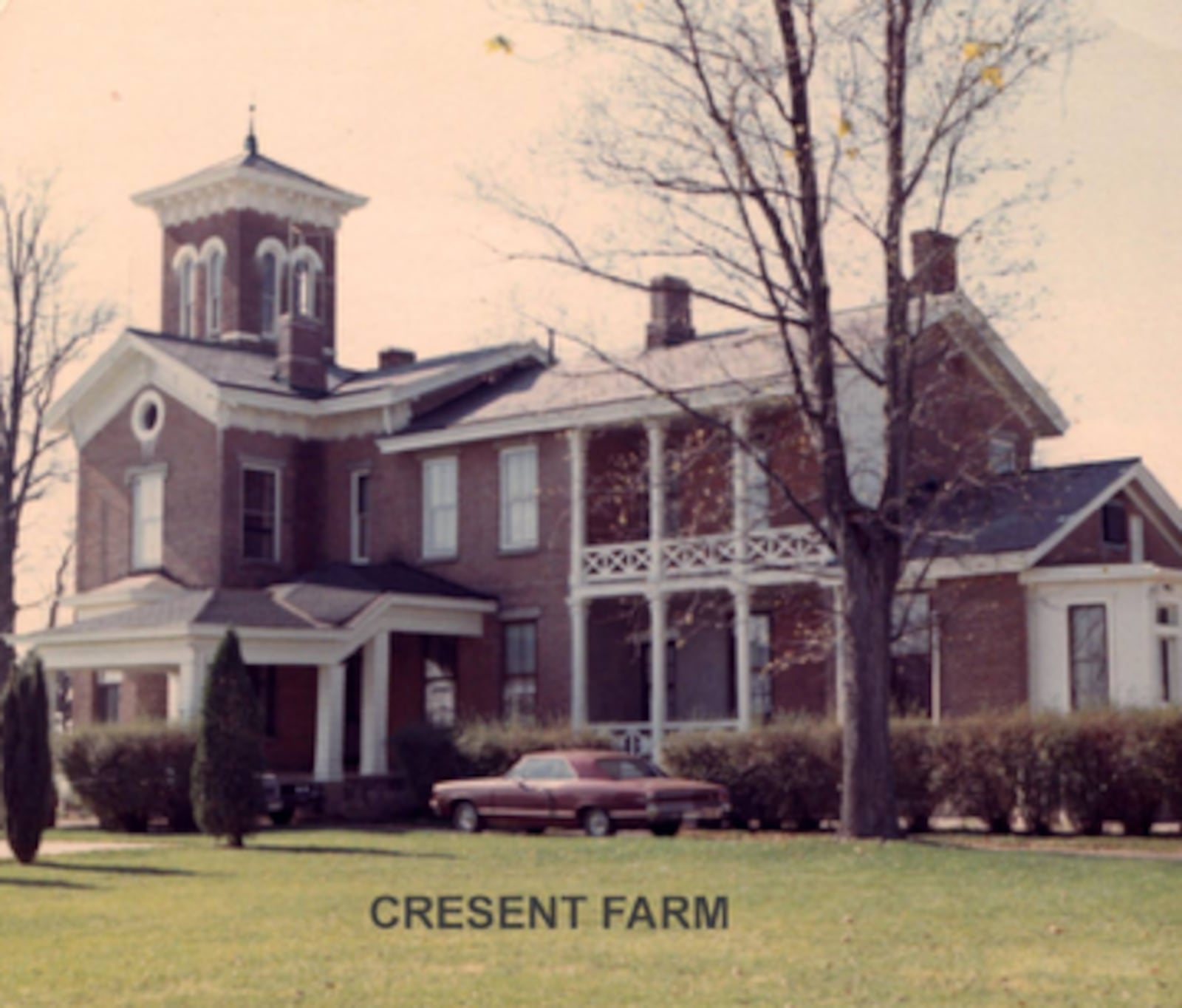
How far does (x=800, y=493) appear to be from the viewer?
99.1 ft

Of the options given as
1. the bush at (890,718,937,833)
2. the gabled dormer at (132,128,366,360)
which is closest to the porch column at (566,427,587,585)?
the bush at (890,718,937,833)

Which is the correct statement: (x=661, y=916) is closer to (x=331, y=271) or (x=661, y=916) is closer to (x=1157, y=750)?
(x=1157, y=750)

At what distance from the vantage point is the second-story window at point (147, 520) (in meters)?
36.0

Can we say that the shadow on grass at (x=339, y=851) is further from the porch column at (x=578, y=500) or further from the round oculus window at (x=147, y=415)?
the round oculus window at (x=147, y=415)

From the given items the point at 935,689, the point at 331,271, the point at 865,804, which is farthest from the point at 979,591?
the point at 331,271

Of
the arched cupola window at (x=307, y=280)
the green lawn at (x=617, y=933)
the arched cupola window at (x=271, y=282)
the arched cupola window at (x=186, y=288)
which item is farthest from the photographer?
the arched cupola window at (x=307, y=280)

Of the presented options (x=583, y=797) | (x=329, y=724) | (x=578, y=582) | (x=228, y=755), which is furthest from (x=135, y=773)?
(x=578, y=582)

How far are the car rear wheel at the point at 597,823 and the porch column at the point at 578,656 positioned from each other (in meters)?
6.54

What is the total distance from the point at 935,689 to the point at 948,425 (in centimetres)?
546

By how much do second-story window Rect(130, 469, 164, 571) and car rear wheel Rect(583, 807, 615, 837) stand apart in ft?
47.1

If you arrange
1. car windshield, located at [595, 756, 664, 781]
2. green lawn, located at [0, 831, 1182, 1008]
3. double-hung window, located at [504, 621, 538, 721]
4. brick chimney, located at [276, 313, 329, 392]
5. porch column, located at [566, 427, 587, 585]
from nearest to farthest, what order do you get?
green lawn, located at [0, 831, 1182, 1008] < car windshield, located at [595, 756, 664, 781] < porch column, located at [566, 427, 587, 585] < double-hung window, located at [504, 621, 538, 721] < brick chimney, located at [276, 313, 329, 392]

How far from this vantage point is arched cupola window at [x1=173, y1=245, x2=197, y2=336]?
144 ft

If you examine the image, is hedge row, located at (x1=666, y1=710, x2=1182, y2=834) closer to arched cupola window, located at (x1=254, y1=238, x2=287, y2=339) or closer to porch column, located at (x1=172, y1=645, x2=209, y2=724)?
porch column, located at (x1=172, y1=645, x2=209, y2=724)

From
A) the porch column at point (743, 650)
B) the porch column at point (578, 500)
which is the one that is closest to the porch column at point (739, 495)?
the porch column at point (743, 650)
